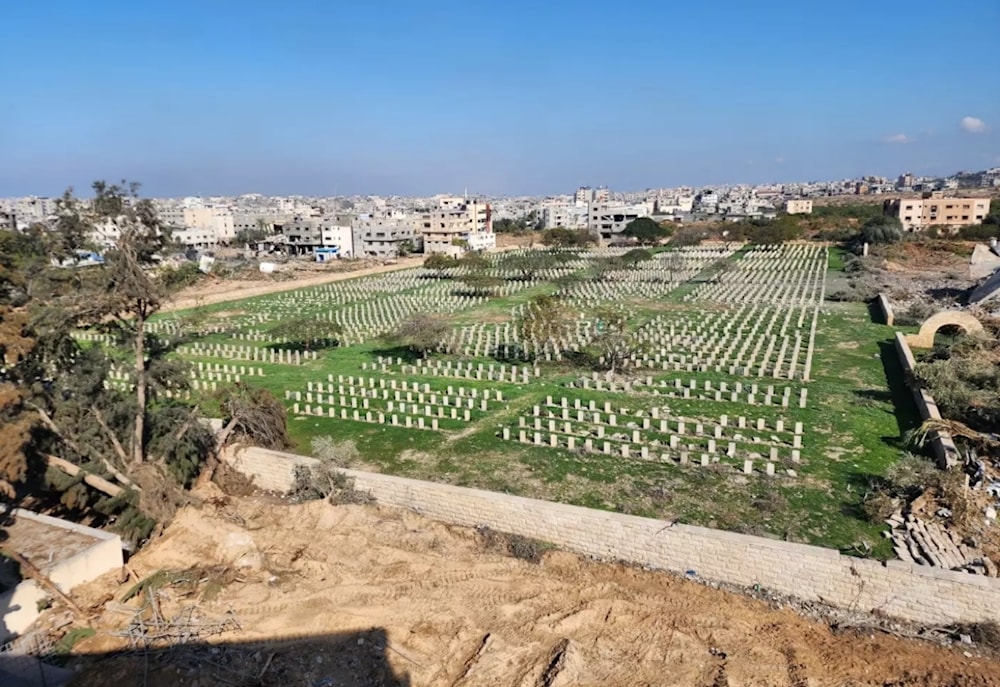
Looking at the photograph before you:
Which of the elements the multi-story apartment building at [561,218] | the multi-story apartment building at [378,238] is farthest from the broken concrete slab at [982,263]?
the multi-story apartment building at [561,218]

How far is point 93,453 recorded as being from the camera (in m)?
14.0

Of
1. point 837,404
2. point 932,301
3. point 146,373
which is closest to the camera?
point 146,373

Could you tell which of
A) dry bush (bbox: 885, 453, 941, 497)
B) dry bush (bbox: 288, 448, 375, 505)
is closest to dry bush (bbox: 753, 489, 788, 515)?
dry bush (bbox: 885, 453, 941, 497)

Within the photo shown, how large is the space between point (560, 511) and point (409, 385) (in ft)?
38.0

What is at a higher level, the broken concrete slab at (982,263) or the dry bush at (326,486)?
the broken concrete slab at (982,263)

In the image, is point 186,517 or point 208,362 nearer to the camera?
point 186,517

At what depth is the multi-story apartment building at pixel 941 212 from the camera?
84062mm

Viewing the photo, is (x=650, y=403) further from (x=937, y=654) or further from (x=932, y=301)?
(x=932, y=301)

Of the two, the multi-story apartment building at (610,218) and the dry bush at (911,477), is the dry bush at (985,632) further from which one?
the multi-story apartment building at (610,218)

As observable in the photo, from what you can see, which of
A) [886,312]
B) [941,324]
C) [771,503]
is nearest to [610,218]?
Result: [886,312]

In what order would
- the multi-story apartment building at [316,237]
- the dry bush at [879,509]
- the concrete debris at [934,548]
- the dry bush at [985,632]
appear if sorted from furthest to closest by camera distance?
the multi-story apartment building at [316,237] < the dry bush at [879,509] < the concrete debris at [934,548] < the dry bush at [985,632]

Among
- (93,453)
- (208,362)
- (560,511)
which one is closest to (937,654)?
(560,511)

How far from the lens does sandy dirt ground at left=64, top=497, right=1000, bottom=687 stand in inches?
350

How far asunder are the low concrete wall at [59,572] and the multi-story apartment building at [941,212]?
94.2 m
